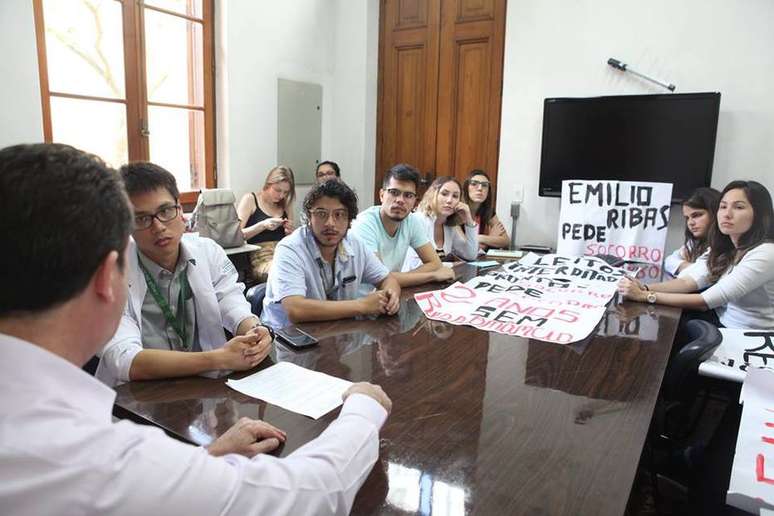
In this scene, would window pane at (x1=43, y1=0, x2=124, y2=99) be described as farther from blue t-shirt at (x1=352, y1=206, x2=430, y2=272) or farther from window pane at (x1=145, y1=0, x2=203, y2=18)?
blue t-shirt at (x1=352, y1=206, x2=430, y2=272)

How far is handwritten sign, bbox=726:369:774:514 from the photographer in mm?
979

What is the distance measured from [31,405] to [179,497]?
18cm

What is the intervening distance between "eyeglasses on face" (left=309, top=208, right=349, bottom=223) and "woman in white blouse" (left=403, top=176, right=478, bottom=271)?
1.19 meters

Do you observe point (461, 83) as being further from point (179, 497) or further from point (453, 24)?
point (179, 497)

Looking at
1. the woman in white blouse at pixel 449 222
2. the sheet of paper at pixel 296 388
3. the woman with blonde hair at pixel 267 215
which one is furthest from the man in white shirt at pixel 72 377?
the woman with blonde hair at pixel 267 215

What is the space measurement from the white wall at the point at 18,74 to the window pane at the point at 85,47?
201 mm

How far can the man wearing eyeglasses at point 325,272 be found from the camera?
179 centimetres

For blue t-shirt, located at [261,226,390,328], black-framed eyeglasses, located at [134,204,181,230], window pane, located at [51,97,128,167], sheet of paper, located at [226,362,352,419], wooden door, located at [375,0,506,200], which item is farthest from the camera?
wooden door, located at [375,0,506,200]

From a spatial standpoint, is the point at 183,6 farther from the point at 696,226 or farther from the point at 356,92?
the point at 696,226

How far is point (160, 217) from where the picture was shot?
149cm

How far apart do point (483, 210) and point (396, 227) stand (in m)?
1.57

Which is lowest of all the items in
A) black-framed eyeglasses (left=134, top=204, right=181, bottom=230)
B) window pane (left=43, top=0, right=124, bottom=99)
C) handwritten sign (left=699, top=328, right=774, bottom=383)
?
handwritten sign (left=699, top=328, right=774, bottom=383)

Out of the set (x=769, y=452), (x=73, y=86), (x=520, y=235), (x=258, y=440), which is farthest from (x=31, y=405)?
(x=520, y=235)

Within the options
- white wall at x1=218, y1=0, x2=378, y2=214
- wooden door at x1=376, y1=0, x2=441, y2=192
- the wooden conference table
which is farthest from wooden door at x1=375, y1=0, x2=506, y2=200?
the wooden conference table
